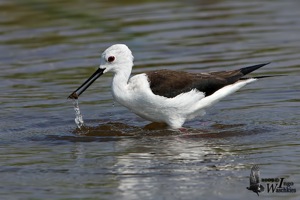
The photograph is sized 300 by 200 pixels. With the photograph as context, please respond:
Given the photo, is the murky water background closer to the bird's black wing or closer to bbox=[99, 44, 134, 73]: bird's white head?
the bird's black wing

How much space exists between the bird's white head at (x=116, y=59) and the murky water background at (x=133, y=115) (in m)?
0.78

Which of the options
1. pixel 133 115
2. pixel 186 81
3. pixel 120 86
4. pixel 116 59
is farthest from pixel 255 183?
pixel 133 115

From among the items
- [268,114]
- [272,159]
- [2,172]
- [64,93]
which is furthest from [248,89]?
[2,172]

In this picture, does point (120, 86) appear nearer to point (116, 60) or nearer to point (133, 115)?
point (116, 60)

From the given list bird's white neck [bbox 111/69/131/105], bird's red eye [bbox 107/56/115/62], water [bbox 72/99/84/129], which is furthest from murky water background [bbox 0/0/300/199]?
bird's red eye [bbox 107/56/115/62]

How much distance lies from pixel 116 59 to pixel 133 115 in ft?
4.19

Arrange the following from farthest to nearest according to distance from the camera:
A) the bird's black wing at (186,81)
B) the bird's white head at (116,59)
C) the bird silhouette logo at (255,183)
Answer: the bird's white head at (116,59), the bird's black wing at (186,81), the bird silhouette logo at (255,183)

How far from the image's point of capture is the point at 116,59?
37.5 ft

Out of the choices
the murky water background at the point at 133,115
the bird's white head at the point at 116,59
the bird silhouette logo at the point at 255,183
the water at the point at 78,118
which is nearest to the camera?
the bird silhouette logo at the point at 255,183

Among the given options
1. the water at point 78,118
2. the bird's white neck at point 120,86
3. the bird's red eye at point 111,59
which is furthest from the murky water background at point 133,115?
the bird's red eye at point 111,59

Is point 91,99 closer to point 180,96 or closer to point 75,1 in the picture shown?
point 180,96

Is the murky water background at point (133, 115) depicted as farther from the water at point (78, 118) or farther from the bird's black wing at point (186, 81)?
the bird's black wing at point (186, 81)

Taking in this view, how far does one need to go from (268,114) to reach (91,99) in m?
2.86

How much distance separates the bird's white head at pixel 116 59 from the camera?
11383 mm
